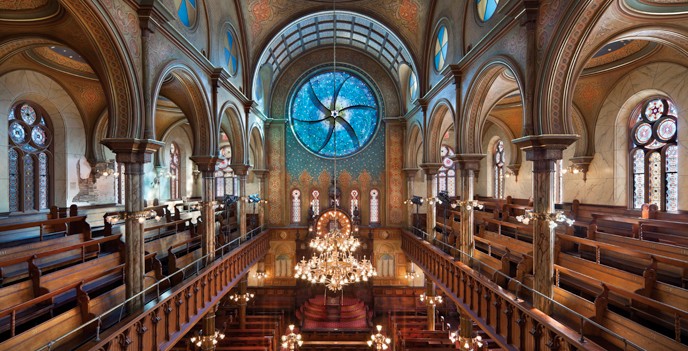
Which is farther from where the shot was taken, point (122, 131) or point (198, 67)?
point (198, 67)

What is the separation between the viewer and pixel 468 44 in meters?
12.1

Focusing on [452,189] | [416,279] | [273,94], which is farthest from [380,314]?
[273,94]

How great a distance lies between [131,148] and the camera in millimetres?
7934

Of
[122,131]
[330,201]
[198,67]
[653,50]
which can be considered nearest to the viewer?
[122,131]

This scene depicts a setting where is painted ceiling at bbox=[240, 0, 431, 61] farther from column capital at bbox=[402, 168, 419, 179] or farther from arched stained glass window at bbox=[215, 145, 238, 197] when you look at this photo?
arched stained glass window at bbox=[215, 145, 238, 197]

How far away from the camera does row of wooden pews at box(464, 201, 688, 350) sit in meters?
6.36

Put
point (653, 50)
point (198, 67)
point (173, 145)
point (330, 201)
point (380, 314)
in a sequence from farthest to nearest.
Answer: point (173, 145) → point (330, 201) → point (380, 314) → point (653, 50) → point (198, 67)

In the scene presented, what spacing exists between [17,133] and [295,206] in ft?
47.4

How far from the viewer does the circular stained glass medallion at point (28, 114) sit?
13781 millimetres

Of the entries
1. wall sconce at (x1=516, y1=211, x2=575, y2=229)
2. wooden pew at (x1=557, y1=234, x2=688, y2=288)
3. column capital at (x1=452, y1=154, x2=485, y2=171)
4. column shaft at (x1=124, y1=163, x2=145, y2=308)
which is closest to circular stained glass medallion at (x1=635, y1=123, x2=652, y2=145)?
wooden pew at (x1=557, y1=234, x2=688, y2=288)

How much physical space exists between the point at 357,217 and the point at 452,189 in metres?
8.79

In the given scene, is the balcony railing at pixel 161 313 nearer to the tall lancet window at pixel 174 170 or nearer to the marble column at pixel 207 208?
the marble column at pixel 207 208

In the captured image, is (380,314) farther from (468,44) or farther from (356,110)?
(468,44)

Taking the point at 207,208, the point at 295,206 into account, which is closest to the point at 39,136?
the point at 207,208
